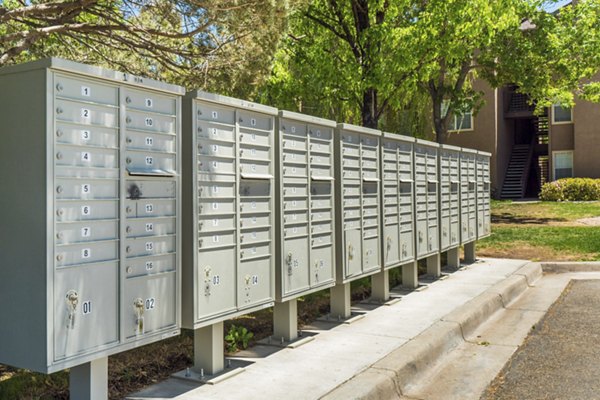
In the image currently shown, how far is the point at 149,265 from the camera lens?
4.20 meters

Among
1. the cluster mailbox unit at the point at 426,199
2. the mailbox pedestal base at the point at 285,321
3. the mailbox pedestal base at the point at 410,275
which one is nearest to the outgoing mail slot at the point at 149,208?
the mailbox pedestal base at the point at 285,321

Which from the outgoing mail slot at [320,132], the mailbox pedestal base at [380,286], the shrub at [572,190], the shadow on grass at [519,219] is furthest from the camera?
the shrub at [572,190]

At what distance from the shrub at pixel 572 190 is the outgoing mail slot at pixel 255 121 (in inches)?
1002

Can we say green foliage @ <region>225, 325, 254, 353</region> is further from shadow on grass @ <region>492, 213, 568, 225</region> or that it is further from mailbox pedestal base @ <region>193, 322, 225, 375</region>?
shadow on grass @ <region>492, 213, 568, 225</region>

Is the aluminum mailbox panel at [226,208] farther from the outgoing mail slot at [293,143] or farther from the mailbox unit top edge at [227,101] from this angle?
the outgoing mail slot at [293,143]

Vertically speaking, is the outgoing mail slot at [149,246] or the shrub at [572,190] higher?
the shrub at [572,190]

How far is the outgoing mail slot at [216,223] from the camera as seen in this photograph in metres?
4.62

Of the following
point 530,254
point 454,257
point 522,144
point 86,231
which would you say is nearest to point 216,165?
point 86,231

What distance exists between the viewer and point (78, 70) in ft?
11.9

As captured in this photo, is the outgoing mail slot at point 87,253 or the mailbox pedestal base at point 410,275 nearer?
the outgoing mail slot at point 87,253

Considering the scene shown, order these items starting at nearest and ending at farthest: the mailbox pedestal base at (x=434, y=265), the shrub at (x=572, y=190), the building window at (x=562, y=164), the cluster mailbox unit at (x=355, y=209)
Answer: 1. the cluster mailbox unit at (x=355, y=209)
2. the mailbox pedestal base at (x=434, y=265)
3. the shrub at (x=572, y=190)
4. the building window at (x=562, y=164)

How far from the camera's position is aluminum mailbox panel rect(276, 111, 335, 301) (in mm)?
5645

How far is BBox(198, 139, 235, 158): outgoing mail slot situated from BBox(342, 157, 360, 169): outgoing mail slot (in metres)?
2.09

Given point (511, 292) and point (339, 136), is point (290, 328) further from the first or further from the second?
point (511, 292)
